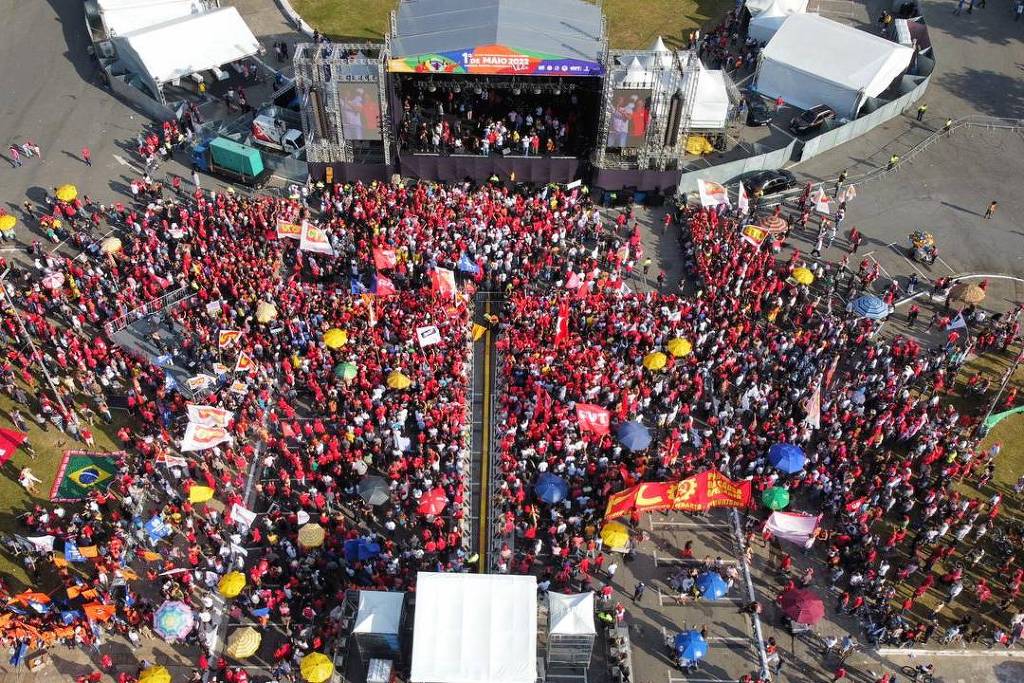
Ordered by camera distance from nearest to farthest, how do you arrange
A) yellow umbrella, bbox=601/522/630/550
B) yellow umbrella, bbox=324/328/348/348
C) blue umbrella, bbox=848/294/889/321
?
yellow umbrella, bbox=601/522/630/550 → yellow umbrella, bbox=324/328/348/348 → blue umbrella, bbox=848/294/889/321

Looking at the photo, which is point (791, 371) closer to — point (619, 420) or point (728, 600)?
point (619, 420)

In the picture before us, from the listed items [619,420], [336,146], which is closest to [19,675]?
[619,420]

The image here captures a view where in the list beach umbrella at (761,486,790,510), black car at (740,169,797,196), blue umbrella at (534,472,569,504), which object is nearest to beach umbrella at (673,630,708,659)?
beach umbrella at (761,486,790,510)

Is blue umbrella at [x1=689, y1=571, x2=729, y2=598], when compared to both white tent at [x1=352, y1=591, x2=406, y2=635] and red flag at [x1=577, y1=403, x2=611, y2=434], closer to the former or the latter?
red flag at [x1=577, y1=403, x2=611, y2=434]

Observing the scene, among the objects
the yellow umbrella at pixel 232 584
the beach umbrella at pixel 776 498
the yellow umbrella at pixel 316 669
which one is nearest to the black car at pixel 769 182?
the beach umbrella at pixel 776 498

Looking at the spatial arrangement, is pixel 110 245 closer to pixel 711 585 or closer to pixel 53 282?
pixel 53 282

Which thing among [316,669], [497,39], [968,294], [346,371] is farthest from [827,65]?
[316,669]
